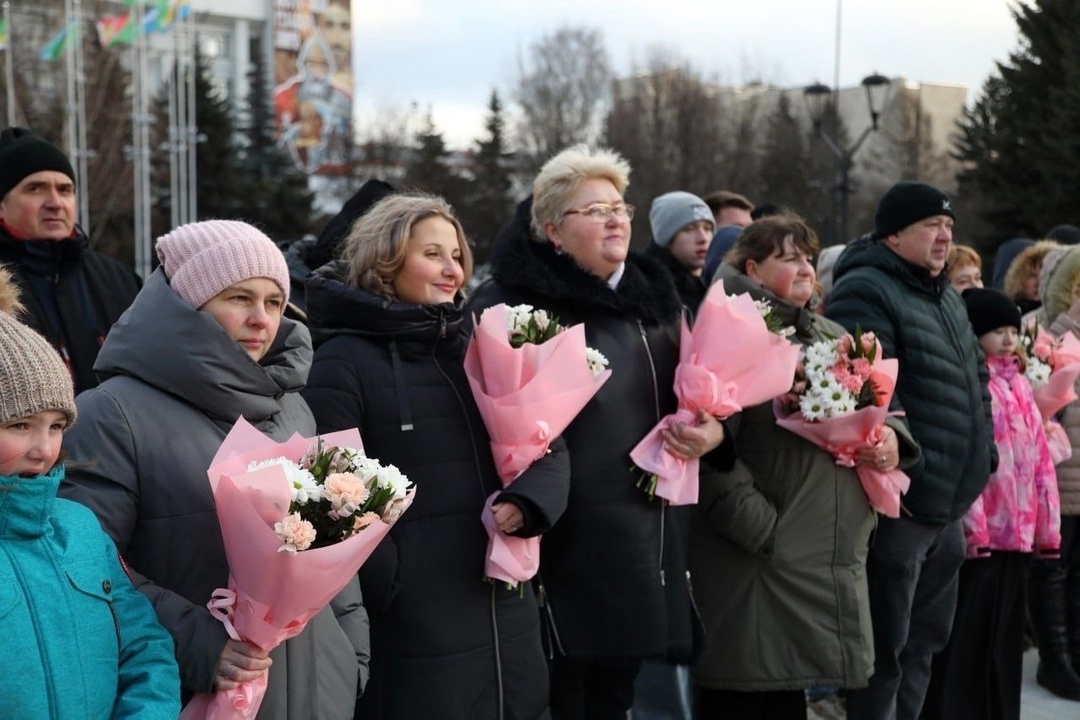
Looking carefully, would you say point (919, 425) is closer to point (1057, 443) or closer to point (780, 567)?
point (780, 567)

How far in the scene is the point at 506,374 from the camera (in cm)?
355

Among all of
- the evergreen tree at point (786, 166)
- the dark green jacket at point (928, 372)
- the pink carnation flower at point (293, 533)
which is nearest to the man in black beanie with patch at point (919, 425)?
the dark green jacket at point (928, 372)

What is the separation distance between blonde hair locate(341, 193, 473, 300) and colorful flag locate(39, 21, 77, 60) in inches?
1264

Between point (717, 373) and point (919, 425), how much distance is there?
1217mm

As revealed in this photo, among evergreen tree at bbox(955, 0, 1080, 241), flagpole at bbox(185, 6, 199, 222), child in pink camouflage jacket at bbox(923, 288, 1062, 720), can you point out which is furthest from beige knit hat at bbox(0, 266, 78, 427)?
flagpole at bbox(185, 6, 199, 222)

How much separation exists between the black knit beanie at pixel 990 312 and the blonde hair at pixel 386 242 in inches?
116

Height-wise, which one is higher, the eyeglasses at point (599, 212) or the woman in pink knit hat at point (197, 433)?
the eyeglasses at point (599, 212)

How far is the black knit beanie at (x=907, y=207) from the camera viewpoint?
16.3 ft

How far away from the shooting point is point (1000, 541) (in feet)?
17.6

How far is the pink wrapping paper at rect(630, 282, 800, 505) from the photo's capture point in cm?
400

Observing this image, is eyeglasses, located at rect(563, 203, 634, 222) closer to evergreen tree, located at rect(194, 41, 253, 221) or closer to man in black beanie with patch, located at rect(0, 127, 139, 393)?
man in black beanie with patch, located at rect(0, 127, 139, 393)

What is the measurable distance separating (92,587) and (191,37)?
137 ft

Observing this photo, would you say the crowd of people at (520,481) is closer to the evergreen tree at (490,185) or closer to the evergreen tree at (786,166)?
the evergreen tree at (786,166)

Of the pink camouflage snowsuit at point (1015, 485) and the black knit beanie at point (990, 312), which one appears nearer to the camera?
the pink camouflage snowsuit at point (1015, 485)
